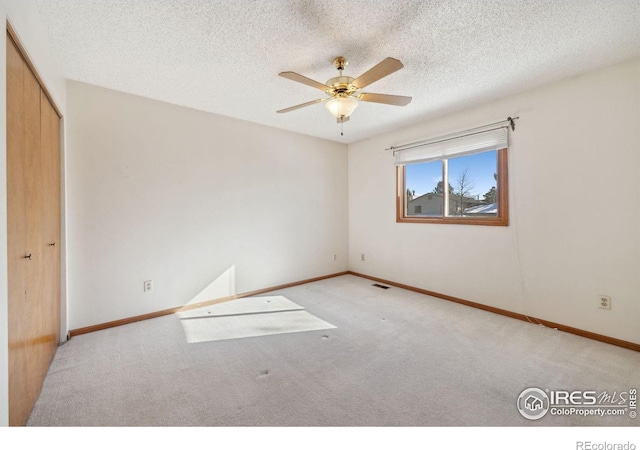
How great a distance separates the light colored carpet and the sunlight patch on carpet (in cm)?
13

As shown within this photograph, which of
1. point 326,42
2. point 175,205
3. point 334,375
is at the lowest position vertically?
point 334,375

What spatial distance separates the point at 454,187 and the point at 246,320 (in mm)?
3038

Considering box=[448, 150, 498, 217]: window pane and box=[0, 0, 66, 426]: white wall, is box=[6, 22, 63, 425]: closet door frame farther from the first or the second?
box=[448, 150, 498, 217]: window pane

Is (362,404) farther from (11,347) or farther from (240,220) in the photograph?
(240,220)

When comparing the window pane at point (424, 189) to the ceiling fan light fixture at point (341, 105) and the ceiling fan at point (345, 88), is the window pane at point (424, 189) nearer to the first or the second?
the ceiling fan at point (345, 88)

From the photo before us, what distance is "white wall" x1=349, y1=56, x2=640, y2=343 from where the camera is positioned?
2.27 m

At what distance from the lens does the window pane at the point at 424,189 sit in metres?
3.72

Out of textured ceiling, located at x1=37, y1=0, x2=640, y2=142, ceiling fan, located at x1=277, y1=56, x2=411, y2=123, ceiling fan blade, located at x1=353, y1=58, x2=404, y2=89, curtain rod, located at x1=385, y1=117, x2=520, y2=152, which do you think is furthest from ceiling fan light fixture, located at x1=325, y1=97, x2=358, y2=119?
curtain rod, located at x1=385, y1=117, x2=520, y2=152

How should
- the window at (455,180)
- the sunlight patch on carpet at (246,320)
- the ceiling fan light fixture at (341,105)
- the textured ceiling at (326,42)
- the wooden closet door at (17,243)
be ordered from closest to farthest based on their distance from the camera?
the wooden closet door at (17,243)
the textured ceiling at (326,42)
the ceiling fan light fixture at (341,105)
the sunlight patch on carpet at (246,320)
the window at (455,180)

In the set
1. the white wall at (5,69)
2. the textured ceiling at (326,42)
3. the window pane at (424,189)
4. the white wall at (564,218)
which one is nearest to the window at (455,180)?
the window pane at (424,189)

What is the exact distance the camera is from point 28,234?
60.7 inches

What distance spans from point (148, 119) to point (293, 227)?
225cm

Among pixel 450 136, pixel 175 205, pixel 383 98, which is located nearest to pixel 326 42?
pixel 383 98

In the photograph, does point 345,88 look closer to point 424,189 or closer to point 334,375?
point 334,375
